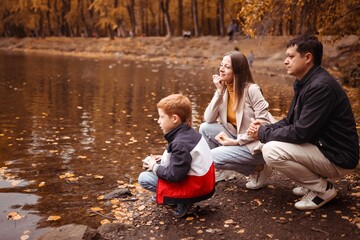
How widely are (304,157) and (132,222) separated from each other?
6.44 ft

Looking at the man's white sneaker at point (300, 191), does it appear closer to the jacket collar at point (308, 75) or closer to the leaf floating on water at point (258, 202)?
the leaf floating on water at point (258, 202)

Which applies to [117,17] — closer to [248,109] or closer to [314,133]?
[248,109]

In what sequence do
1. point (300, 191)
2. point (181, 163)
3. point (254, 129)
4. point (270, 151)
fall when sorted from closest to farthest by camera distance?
point (181, 163), point (270, 151), point (254, 129), point (300, 191)

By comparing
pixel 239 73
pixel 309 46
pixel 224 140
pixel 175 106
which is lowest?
pixel 224 140

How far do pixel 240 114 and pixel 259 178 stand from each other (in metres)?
0.86

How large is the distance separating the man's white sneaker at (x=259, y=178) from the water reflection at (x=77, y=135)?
1.94 metres

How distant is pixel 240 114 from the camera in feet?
17.3

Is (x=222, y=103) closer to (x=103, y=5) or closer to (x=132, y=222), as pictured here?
(x=132, y=222)

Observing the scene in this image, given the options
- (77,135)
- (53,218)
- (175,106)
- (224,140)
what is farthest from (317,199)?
(77,135)

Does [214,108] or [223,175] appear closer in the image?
[214,108]

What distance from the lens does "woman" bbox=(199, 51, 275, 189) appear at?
16.8 feet

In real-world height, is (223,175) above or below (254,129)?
below

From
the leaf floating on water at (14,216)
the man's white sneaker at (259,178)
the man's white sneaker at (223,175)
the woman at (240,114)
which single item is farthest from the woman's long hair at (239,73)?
the leaf floating on water at (14,216)

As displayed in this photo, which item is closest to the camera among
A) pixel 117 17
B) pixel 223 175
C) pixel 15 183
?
pixel 223 175
